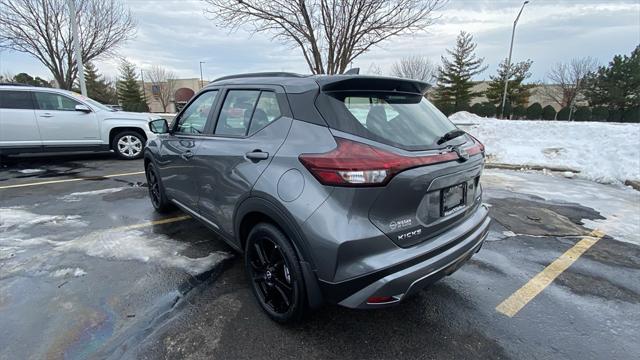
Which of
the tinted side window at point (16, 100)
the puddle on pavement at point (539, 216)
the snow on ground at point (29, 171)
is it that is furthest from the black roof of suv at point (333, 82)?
the tinted side window at point (16, 100)

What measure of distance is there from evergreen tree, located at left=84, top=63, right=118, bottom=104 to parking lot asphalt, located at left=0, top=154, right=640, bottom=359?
4692 centimetres

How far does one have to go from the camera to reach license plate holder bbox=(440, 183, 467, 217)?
223cm

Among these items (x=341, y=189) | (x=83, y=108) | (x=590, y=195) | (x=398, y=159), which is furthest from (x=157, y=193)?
(x=590, y=195)

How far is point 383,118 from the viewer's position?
221cm

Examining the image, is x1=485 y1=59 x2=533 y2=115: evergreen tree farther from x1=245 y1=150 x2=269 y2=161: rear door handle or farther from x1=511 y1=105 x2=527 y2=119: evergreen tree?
x1=245 y1=150 x2=269 y2=161: rear door handle

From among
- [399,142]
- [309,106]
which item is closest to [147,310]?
[309,106]

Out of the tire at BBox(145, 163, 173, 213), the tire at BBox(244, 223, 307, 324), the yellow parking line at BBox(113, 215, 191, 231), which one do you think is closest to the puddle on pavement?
the tire at BBox(244, 223, 307, 324)

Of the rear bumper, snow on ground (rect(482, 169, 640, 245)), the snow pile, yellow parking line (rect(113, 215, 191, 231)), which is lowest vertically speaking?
snow on ground (rect(482, 169, 640, 245))

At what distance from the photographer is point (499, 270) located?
131 inches

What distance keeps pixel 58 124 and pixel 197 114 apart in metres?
6.77

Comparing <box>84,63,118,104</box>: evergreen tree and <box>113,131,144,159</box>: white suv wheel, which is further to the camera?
<box>84,63,118,104</box>: evergreen tree

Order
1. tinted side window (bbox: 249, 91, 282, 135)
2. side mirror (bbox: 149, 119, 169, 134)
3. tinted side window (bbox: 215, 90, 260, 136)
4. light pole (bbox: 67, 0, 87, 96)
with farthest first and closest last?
light pole (bbox: 67, 0, 87, 96)
side mirror (bbox: 149, 119, 169, 134)
tinted side window (bbox: 215, 90, 260, 136)
tinted side window (bbox: 249, 91, 282, 135)

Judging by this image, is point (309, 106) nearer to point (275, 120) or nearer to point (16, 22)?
point (275, 120)

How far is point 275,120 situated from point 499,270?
2.67 metres
